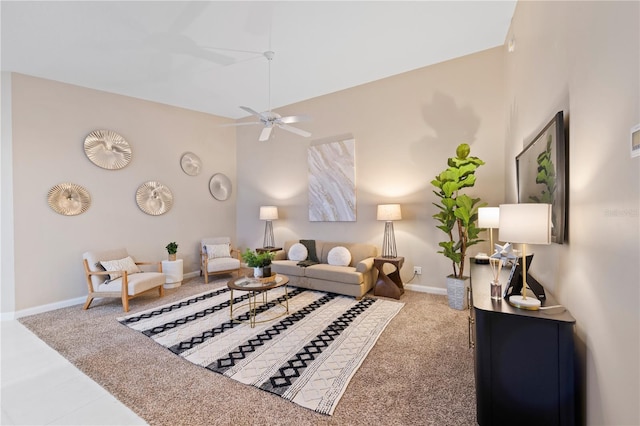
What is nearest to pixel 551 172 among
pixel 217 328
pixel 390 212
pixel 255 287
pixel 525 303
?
pixel 525 303

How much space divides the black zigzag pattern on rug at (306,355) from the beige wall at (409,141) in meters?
1.61

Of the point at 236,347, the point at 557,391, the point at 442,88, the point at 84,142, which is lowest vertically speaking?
the point at 236,347

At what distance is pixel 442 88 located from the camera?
4180 mm

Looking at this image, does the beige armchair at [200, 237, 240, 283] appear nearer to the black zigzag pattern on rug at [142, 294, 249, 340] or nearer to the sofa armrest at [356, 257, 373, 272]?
the black zigzag pattern on rug at [142, 294, 249, 340]

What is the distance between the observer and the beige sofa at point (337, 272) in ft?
13.7

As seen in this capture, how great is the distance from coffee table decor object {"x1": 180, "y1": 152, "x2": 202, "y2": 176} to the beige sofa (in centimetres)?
258

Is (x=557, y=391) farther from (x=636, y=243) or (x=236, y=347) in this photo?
(x=236, y=347)

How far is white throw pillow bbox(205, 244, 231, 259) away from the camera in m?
5.50

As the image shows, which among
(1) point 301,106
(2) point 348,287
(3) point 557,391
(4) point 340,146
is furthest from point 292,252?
(3) point 557,391

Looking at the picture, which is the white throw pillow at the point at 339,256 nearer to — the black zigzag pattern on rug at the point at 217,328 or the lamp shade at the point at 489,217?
the black zigzag pattern on rug at the point at 217,328

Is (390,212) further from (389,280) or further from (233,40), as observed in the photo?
(233,40)

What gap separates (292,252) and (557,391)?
405cm

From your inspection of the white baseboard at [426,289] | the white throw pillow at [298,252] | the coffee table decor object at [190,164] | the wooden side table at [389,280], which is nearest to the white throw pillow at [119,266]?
the coffee table decor object at [190,164]

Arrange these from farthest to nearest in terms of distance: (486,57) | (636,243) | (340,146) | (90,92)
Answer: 1. (340,146)
2. (90,92)
3. (486,57)
4. (636,243)
